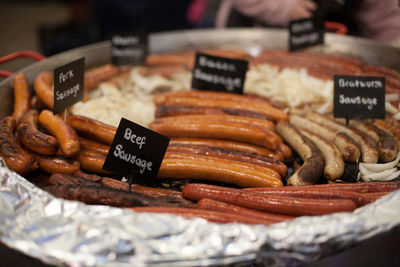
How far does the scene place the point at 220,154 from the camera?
9.93ft

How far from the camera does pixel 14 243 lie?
195cm

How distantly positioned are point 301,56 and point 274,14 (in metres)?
1.19

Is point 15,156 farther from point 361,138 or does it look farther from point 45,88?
point 361,138

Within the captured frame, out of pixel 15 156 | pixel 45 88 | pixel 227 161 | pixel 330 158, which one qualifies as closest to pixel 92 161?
pixel 15 156

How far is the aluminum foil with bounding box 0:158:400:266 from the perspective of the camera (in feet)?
6.15

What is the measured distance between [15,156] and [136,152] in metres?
0.85

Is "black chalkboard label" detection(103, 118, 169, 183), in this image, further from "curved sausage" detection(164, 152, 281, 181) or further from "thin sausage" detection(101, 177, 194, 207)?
"curved sausage" detection(164, 152, 281, 181)

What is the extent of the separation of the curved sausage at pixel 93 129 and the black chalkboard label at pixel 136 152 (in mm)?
401

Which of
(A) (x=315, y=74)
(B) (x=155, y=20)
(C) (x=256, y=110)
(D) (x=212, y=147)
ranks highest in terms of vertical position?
(B) (x=155, y=20)

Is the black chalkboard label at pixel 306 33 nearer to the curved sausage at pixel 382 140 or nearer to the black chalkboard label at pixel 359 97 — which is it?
the black chalkboard label at pixel 359 97

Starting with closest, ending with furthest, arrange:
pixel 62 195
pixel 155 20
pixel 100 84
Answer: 1. pixel 62 195
2. pixel 100 84
3. pixel 155 20

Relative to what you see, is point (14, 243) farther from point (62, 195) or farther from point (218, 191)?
→ point (218, 191)

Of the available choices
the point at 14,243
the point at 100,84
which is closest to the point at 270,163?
the point at 14,243

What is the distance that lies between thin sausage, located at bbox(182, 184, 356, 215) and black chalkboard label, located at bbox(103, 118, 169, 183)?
32cm
